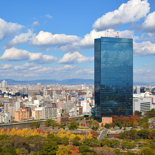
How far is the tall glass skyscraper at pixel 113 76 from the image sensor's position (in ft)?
117

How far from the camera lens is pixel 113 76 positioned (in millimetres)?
36500

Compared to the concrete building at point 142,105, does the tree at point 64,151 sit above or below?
below

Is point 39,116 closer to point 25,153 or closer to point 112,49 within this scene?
point 112,49

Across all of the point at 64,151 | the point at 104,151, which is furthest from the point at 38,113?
the point at 104,151

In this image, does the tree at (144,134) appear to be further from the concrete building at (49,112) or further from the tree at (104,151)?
the concrete building at (49,112)

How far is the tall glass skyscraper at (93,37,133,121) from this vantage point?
35.6 meters

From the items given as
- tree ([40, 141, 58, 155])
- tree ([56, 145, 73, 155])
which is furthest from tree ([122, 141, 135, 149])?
tree ([40, 141, 58, 155])

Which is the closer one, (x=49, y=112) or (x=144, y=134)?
(x=144, y=134)

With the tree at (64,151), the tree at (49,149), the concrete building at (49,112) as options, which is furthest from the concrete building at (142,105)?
the tree at (49,149)

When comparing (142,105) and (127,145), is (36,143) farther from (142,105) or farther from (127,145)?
(142,105)

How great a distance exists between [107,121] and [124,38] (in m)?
12.4

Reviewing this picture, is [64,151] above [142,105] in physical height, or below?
below

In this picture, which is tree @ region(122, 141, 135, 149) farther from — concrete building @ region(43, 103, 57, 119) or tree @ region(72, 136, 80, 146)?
concrete building @ region(43, 103, 57, 119)

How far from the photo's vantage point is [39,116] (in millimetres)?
41281
